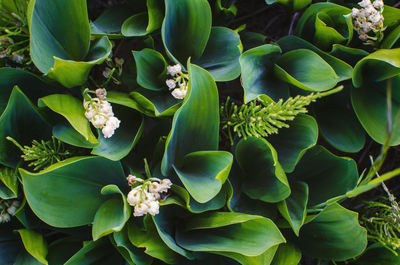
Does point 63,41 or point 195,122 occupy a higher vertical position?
point 63,41

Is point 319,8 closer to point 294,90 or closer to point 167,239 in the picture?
point 294,90

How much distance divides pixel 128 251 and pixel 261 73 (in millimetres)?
436

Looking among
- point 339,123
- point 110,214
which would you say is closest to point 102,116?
point 110,214

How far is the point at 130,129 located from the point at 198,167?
16cm

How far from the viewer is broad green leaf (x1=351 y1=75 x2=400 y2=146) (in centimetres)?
74

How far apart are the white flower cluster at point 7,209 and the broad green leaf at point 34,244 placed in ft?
0.13

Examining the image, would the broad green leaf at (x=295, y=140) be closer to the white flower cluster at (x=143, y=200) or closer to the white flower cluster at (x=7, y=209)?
the white flower cluster at (x=143, y=200)

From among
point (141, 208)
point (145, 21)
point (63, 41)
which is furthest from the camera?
point (145, 21)

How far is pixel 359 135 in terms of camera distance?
2.56 feet

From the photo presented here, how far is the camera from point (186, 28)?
28.0 inches

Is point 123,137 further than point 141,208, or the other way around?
point 123,137

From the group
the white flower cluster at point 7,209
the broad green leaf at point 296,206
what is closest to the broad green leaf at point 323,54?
the broad green leaf at point 296,206

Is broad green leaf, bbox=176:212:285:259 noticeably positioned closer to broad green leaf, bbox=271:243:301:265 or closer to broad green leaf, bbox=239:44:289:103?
broad green leaf, bbox=271:243:301:265

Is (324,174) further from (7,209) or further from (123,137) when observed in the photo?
(7,209)
